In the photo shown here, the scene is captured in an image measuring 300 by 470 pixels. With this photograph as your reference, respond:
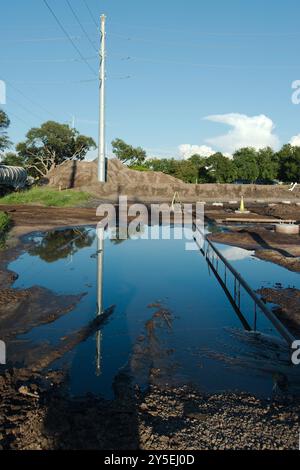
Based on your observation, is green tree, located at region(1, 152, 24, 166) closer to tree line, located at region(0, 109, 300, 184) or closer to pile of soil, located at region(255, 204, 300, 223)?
tree line, located at region(0, 109, 300, 184)

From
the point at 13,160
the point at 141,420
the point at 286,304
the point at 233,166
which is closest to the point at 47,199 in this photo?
the point at 286,304

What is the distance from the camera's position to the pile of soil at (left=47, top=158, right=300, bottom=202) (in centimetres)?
4253

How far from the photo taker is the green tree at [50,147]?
70000 mm

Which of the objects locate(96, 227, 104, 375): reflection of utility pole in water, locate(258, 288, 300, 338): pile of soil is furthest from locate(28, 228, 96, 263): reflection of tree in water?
locate(258, 288, 300, 338): pile of soil

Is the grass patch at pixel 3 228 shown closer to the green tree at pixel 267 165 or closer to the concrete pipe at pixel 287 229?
the concrete pipe at pixel 287 229

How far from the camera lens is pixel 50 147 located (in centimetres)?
7100

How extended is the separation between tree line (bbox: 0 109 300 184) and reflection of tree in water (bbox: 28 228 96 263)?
49.2 m

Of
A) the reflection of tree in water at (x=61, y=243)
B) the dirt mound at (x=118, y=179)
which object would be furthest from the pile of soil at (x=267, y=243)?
the dirt mound at (x=118, y=179)

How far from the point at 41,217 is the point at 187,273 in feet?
47.0

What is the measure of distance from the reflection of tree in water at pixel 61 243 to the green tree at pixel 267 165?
6964 centimetres

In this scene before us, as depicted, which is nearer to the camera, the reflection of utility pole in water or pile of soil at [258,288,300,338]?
the reflection of utility pole in water

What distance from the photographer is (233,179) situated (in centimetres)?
8231

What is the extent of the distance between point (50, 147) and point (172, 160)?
1000 inches
